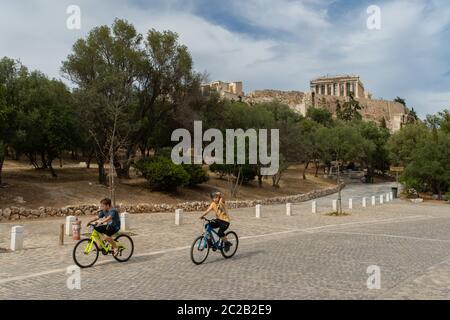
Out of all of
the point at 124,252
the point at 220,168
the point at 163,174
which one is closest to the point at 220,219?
the point at 124,252

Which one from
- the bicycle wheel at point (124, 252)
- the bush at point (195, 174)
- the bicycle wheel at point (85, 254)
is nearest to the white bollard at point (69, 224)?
the bicycle wheel at point (124, 252)

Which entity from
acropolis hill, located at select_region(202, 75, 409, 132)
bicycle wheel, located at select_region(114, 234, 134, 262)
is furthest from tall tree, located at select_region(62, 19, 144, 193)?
acropolis hill, located at select_region(202, 75, 409, 132)

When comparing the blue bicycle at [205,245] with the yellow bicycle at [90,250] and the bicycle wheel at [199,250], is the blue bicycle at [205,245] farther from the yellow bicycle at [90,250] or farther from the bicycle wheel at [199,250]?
the yellow bicycle at [90,250]

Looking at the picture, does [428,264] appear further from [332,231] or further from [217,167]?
[217,167]

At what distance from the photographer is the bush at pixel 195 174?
33.4 meters

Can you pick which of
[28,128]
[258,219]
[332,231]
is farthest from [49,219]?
[332,231]

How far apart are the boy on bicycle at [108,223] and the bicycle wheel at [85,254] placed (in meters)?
0.36

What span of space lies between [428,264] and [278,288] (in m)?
4.98

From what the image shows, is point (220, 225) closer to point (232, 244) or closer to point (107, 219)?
point (232, 244)

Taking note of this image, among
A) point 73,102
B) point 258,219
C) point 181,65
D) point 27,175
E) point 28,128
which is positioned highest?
point 181,65

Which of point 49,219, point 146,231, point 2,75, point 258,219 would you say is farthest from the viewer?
point 2,75

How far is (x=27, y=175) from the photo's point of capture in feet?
103

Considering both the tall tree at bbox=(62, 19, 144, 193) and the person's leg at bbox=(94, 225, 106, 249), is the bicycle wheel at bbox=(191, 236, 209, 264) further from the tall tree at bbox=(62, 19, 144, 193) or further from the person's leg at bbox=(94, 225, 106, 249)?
the tall tree at bbox=(62, 19, 144, 193)

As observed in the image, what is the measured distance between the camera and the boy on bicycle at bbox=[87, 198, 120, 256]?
33.9 feet
